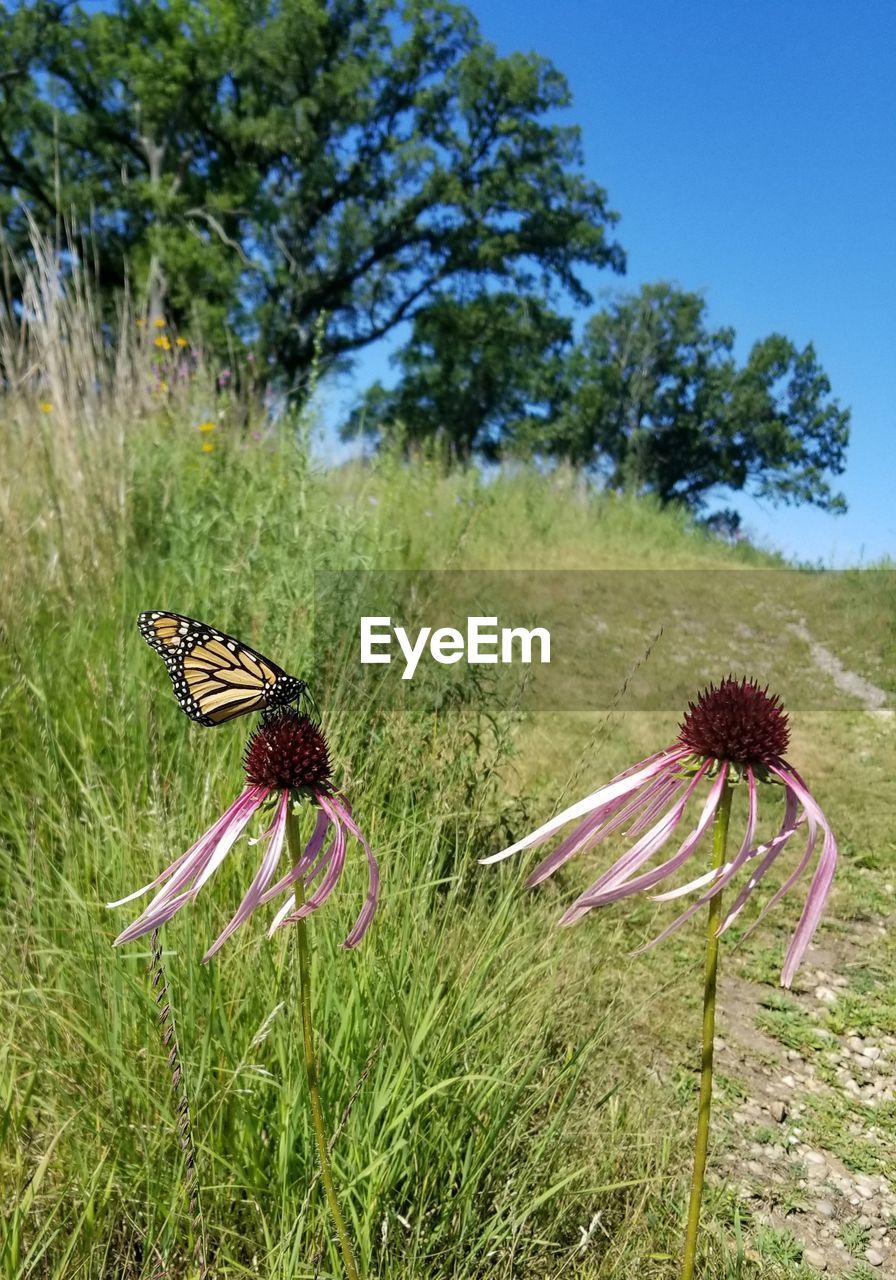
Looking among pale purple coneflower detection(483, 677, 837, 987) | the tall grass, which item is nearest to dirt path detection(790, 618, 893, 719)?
the tall grass

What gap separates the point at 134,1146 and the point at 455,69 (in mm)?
21724

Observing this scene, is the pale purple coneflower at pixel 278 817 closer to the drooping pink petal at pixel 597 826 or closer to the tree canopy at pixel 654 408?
the drooping pink petal at pixel 597 826

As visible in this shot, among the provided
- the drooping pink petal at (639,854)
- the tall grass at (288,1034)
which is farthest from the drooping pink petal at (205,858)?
the drooping pink petal at (639,854)

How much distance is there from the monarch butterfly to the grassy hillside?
106 millimetres

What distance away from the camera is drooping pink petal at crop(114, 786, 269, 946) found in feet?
2.76

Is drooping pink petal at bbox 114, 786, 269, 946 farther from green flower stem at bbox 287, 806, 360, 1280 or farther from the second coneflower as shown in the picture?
the second coneflower

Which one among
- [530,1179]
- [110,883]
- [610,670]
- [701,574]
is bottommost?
[530,1179]

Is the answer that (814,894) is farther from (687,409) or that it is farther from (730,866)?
(687,409)

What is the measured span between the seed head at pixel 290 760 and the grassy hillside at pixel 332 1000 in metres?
0.30

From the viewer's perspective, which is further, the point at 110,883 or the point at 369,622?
the point at 369,622

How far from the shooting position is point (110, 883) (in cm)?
187

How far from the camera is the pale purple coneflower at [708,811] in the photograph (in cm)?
75

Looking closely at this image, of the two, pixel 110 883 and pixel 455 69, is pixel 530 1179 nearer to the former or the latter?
pixel 110 883

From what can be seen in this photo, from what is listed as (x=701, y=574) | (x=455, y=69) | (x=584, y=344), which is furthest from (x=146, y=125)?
(x=701, y=574)
